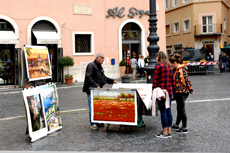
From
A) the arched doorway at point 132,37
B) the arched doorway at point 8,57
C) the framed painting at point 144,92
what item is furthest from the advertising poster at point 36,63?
the arched doorway at point 132,37

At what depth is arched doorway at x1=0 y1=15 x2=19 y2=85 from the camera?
1777cm

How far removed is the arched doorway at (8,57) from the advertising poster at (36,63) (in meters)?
11.2

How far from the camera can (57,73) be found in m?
19.2

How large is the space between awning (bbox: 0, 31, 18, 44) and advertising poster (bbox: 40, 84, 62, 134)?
453 inches

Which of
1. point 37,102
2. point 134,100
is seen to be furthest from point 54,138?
point 134,100

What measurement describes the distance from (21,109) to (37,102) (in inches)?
163

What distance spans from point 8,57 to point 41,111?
513 inches

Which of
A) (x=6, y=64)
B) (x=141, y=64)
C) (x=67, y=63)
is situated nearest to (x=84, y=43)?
(x=67, y=63)

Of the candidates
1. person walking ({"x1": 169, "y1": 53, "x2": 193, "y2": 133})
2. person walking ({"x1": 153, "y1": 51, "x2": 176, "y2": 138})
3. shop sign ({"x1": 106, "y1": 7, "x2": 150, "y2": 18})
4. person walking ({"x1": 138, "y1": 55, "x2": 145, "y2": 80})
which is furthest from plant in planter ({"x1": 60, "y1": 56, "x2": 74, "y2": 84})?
person walking ({"x1": 153, "y1": 51, "x2": 176, "y2": 138})

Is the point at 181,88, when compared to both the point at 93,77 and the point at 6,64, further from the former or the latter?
the point at 6,64

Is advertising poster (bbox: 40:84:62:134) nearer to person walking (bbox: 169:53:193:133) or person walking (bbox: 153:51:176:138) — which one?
person walking (bbox: 153:51:176:138)

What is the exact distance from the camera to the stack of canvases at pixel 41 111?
5.77 metres

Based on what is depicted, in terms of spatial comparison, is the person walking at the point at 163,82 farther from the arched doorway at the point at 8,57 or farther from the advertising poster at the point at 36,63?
the arched doorway at the point at 8,57

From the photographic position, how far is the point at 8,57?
59.0 feet
